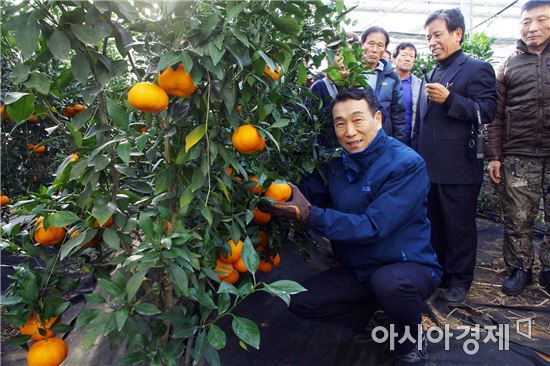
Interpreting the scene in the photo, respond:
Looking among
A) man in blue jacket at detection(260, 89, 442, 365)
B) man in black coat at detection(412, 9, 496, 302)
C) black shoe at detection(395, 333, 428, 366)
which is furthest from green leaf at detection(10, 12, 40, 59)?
man in black coat at detection(412, 9, 496, 302)

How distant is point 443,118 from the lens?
7.64ft

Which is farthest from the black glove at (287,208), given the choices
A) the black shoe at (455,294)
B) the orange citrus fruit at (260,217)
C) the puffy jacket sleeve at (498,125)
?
the puffy jacket sleeve at (498,125)

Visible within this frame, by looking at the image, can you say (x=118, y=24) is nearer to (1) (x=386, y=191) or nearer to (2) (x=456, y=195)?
(1) (x=386, y=191)

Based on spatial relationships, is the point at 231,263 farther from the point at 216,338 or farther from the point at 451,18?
the point at 451,18

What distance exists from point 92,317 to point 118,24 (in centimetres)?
64

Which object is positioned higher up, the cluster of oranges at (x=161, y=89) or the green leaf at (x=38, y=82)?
the green leaf at (x=38, y=82)

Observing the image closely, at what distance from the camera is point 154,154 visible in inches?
45.0

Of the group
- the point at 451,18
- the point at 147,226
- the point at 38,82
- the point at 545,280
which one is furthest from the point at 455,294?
the point at 38,82

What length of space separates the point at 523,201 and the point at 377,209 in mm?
1327

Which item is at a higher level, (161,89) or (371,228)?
(161,89)

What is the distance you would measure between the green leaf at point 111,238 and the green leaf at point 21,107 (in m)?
0.31

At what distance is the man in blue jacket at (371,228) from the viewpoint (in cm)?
155

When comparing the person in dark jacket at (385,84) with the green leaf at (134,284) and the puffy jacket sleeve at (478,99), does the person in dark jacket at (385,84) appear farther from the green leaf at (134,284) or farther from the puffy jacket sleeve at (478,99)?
the green leaf at (134,284)

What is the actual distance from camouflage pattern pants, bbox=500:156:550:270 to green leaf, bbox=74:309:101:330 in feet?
7.50
